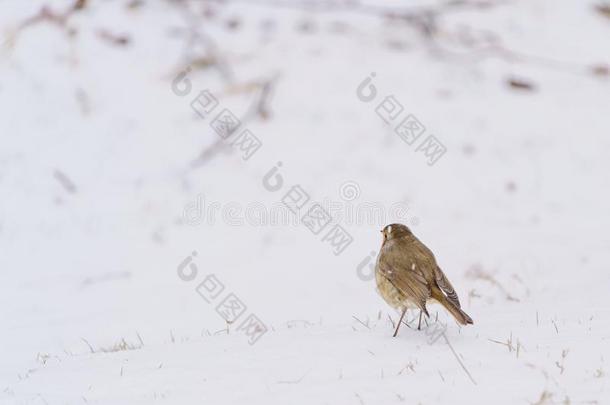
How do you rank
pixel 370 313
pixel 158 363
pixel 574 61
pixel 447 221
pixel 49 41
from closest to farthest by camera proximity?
pixel 158 363 < pixel 370 313 < pixel 447 221 < pixel 49 41 < pixel 574 61

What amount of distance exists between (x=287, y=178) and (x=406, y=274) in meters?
6.26

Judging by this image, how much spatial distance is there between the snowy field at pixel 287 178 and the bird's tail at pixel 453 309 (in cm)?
22

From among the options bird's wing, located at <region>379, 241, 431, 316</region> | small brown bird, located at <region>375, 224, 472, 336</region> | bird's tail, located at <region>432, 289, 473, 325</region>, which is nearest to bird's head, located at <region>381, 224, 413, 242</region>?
small brown bird, located at <region>375, 224, 472, 336</region>

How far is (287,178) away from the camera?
11477 millimetres

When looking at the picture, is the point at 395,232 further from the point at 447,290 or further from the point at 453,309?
the point at 453,309

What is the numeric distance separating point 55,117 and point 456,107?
6.28 metres

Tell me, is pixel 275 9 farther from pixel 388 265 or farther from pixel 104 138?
pixel 388 265

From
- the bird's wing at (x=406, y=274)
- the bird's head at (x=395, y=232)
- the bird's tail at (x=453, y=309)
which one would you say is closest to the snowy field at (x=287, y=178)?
the bird's tail at (x=453, y=309)

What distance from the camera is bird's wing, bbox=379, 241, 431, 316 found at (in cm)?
518

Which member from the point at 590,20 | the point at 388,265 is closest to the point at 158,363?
the point at 388,265

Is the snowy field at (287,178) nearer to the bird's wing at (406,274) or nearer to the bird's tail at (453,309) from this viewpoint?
the bird's tail at (453,309)

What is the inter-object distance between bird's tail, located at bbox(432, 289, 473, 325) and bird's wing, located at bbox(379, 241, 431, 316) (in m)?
0.06

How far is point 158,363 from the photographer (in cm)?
519

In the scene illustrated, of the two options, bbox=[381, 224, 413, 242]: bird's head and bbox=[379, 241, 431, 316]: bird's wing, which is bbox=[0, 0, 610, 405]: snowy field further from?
bbox=[381, 224, 413, 242]: bird's head
